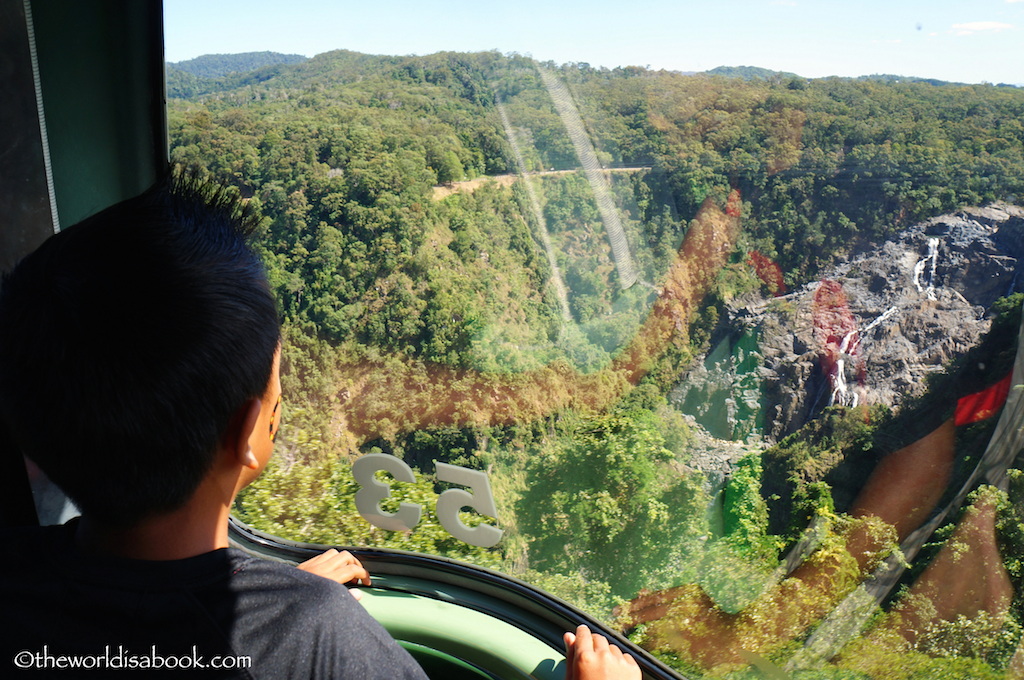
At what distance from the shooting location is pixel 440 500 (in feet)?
5.65

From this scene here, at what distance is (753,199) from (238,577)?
112 centimetres

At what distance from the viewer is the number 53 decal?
1691 millimetres

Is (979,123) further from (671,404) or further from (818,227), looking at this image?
(671,404)

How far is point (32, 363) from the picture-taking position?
0.66 meters

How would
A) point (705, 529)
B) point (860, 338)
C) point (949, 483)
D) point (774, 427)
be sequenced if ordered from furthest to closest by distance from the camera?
point (705, 529) < point (774, 427) < point (860, 338) < point (949, 483)

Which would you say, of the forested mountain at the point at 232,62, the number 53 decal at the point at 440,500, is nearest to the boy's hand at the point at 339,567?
the number 53 decal at the point at 440,500

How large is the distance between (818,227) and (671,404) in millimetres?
503

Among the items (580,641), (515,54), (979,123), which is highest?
(515,54)

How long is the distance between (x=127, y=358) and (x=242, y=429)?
0.14m

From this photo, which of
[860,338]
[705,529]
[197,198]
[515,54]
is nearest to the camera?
[197,198]

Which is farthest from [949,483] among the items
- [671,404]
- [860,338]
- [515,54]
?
[515,54]

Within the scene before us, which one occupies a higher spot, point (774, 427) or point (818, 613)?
point (774, 427)

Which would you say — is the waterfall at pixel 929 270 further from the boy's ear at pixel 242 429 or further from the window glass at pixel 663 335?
the boy's ear at pixel 242 429

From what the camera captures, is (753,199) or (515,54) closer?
(753,199)
